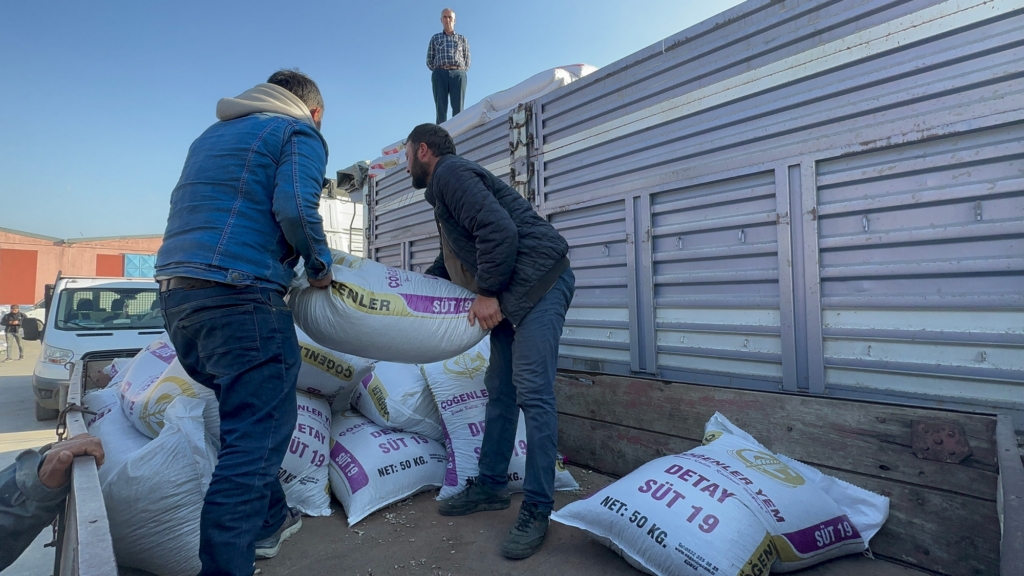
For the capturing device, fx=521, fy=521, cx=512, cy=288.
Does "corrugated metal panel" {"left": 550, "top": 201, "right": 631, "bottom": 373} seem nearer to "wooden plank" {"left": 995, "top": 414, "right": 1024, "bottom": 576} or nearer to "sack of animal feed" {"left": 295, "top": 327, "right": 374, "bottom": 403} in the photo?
"sack of animal feed" {"left": 295, "top": 327, "right": 374, "bottom": 403}

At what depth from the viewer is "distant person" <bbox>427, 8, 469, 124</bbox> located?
18.9 ft

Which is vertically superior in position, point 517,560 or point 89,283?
point 89,283

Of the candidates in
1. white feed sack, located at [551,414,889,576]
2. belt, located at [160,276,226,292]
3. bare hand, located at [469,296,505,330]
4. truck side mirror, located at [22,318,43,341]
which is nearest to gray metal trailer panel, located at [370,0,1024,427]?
white feed sack, located at [551,414,889,576]

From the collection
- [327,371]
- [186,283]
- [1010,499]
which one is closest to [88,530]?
[186,283]

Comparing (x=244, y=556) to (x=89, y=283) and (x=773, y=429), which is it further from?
(x=89, y=283)

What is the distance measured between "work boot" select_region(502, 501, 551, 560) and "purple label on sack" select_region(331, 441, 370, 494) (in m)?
0.70

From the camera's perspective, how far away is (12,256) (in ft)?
67.6

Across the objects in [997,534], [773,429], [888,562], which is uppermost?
[773,429]

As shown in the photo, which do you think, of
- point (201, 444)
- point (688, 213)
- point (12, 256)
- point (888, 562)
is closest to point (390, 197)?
point (688, 213)

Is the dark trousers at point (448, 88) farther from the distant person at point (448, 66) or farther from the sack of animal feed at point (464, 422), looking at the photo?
the sack of animal feed at point (464, 422)

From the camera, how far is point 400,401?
2.56m

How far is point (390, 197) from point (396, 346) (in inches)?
132

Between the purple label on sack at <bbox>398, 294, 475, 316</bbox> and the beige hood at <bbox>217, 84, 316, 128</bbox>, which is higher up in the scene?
the beige hood at <bbox>217, 84, 316, 128</bbox>

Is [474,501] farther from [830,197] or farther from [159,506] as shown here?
[830,197]
